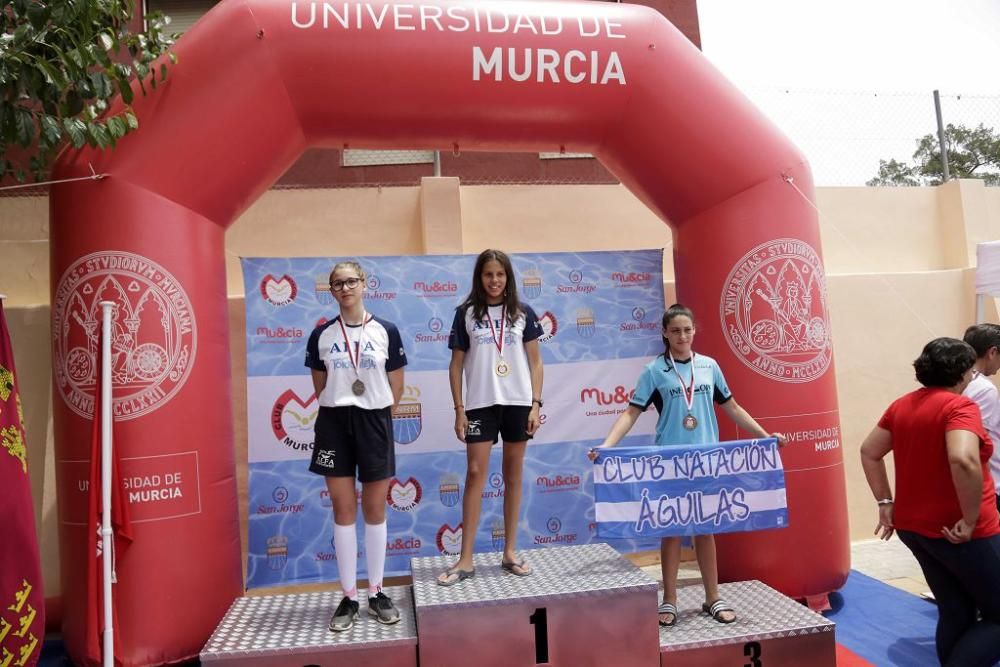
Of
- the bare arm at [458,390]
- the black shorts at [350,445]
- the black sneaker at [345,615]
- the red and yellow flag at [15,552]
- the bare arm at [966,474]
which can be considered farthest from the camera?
the bare arm at [458,390]

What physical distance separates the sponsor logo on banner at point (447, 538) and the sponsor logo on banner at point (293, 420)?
0.99m

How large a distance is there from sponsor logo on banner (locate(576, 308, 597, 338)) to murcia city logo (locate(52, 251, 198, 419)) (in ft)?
8.36

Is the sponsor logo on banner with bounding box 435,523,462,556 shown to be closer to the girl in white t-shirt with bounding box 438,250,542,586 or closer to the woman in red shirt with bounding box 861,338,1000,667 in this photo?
the girl in white t-shirt with bounding box 438,250,542,586

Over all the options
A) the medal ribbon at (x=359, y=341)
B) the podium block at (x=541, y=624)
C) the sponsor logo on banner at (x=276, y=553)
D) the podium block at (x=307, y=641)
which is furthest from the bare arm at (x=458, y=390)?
the sponsor logo on banner at (x=276, y=553)

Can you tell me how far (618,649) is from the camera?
3412mm

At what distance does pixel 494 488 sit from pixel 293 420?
4.49 feet

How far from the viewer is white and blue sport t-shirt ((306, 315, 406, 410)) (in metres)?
3.53

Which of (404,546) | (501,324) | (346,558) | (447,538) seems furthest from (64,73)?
(447,538)

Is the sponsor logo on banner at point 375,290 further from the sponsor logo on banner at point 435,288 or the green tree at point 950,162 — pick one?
the green tree at point 950,162

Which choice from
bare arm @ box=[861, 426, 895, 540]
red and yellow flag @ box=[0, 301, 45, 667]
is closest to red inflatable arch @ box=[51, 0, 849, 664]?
red and yellow flag @ box=[0, 301, 45, 667]

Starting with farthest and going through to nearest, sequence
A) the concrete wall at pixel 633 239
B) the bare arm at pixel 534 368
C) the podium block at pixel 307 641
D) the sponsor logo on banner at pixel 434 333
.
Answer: the concrete wall at pixel 633 239, the sponsor logo on banner at pixel 434 333, the bare arm at pixel 534 368, the podium block at pixel 307 641

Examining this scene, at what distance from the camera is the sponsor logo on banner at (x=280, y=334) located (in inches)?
192

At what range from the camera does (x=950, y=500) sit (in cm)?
296

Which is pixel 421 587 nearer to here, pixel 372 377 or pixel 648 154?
pixel 372 377
